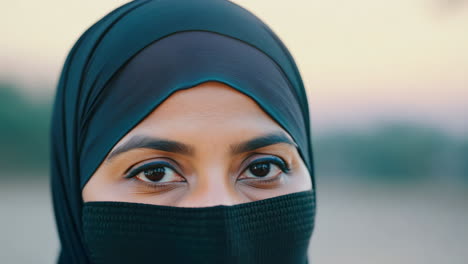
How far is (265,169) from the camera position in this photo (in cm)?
155

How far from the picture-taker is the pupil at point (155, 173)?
1479 mm

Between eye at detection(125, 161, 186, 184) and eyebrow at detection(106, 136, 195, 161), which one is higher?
eyebrow at detection(106, 136, 195, 161)

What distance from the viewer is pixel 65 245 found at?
5.97ft

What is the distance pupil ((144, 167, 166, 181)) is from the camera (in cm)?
148

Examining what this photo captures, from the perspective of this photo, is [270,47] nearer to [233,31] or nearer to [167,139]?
[233,31]

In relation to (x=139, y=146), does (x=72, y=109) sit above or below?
above

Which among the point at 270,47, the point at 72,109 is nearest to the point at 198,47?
the point at 270,47

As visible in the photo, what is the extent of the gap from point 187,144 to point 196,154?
37mm

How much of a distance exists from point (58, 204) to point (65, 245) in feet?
0.48

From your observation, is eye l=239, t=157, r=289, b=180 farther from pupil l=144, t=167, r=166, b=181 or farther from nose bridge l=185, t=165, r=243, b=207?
pupil l=144, t=167, r=166, b=181

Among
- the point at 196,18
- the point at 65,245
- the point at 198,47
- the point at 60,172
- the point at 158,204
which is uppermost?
the point at 196,18

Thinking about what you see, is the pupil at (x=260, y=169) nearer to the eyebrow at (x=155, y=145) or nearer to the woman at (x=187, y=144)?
the woman at (x=187, y=144)

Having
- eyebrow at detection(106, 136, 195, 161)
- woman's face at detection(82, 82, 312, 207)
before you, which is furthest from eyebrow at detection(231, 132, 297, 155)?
eyebrow at detection(106, 136, 195, 161)

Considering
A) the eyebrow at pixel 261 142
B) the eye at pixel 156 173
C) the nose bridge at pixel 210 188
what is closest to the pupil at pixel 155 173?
the eye at pixel 156 173
